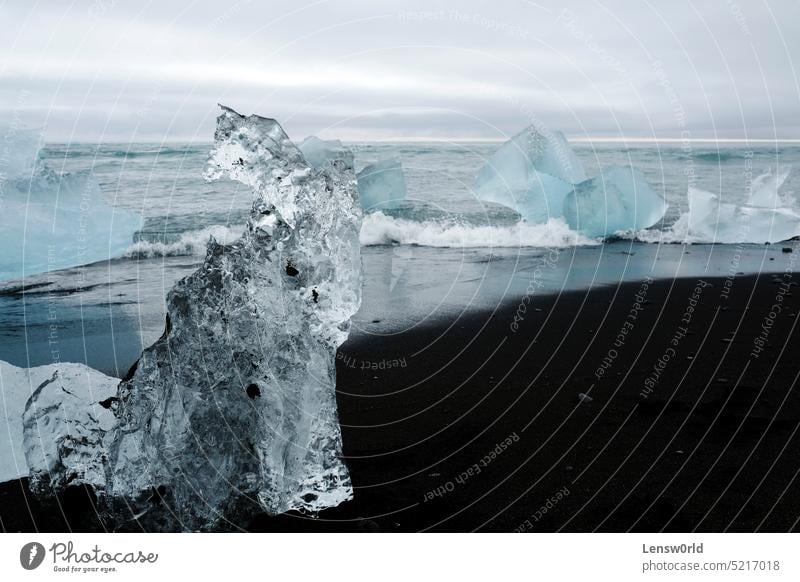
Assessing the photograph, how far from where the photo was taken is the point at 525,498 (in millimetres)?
3650

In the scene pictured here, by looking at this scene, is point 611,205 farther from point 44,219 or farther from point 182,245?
point 44,219

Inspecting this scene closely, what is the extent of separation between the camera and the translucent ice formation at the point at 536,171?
35.7 feet

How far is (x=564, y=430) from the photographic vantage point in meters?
4.29

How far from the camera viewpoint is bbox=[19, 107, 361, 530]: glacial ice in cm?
361

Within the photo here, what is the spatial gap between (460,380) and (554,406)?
73 cm

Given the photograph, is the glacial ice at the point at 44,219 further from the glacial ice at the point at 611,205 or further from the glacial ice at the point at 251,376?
the glacial ice at the point at 611,205

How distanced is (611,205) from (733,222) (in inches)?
79.9

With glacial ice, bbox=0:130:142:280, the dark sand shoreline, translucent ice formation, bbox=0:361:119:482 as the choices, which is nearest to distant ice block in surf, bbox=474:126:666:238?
the dark sand shoreline

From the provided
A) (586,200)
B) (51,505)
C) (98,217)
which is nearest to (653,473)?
(51,505)

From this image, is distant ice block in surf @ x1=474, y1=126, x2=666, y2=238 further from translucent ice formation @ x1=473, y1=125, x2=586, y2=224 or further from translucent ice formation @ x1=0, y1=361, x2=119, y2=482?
translucent ice formation @ x1=0, y1=361, x2=119, y2=482

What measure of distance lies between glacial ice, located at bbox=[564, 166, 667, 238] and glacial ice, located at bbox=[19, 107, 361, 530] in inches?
293

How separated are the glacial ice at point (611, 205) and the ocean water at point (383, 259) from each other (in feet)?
0.86

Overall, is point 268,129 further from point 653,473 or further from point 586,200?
point 586,200

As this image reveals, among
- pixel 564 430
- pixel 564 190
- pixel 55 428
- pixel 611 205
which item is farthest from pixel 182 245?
pixel 564 430
